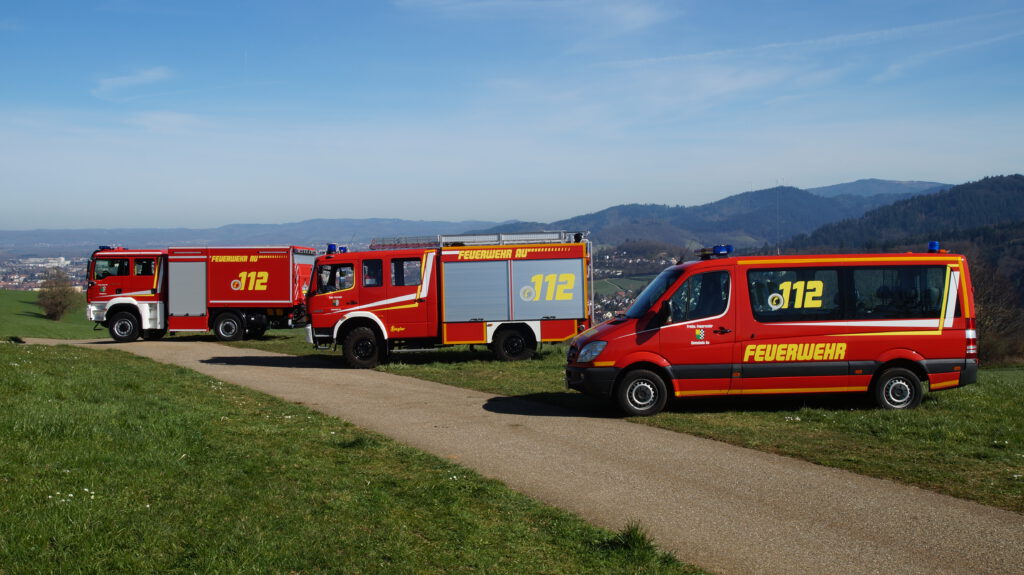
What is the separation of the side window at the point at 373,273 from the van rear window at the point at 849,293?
985 centimetres

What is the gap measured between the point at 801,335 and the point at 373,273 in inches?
417

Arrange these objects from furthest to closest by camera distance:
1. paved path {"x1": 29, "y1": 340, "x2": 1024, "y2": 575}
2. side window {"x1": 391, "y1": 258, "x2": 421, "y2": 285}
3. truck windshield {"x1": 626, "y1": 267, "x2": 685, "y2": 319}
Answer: side window {"x1": 391, "y1": 258, "x2": 421, "y2": 285} < truck windshield {"x1": 626, "y1": 267, "x2": 685, "y2": 319} < paved path {"x1": 29, "y1": 340, "x2": 1024, "y2": 575}

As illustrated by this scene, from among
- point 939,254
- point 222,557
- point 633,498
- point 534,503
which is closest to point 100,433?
point 222,557

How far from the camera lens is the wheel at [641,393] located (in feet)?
38.5

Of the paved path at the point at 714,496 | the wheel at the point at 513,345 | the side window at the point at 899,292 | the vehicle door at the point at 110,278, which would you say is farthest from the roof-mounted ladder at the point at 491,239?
Answer: the vehicle door at the point at 110,278

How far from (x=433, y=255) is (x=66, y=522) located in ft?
45.5

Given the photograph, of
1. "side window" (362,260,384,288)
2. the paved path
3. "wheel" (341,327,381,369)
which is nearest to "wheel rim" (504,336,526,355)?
"wheel" (341,327,381,369)

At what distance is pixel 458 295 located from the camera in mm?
19031

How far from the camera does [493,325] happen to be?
62.7 feet

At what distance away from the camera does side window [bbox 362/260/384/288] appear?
19.1m

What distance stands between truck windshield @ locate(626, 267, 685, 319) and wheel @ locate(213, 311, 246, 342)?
1847 centimetres

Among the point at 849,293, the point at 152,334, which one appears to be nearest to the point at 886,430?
the point at 849,293

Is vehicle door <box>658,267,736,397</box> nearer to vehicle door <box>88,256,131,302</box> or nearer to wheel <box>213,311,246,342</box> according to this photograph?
wheel <box>213,311,246,342</box>

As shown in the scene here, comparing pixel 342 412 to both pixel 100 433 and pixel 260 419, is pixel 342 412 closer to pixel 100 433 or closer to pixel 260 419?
pixel 260 419
